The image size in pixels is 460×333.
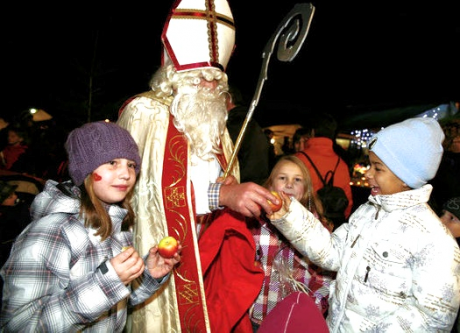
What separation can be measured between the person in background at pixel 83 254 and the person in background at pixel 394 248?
886mm

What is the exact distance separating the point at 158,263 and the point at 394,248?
1240 mm

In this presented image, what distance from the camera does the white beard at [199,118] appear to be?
2.38m

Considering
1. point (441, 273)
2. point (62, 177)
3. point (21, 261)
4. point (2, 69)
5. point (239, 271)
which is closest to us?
point (21, 261)

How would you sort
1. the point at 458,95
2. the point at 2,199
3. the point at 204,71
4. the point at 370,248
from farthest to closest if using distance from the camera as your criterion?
the point at 458,95
the point at 2,199
the point at 204,71
the point at 370,248

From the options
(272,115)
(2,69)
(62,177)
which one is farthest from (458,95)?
(2,69)

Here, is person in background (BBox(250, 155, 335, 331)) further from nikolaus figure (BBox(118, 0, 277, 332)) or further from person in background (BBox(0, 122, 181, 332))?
person in background (BBox(0, 122, 181, 332))

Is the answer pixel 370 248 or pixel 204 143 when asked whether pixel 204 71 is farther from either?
pixel 370 248

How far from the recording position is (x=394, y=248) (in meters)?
1.77

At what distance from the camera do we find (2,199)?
342 centimetres

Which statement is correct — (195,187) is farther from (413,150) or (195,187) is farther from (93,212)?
(413,150)

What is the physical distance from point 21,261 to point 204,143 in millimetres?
1315

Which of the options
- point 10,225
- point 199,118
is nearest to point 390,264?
point 199,118

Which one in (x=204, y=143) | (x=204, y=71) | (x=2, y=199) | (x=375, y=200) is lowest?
(x=2, y=199)

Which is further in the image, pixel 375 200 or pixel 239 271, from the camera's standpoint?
pixel 239 271
